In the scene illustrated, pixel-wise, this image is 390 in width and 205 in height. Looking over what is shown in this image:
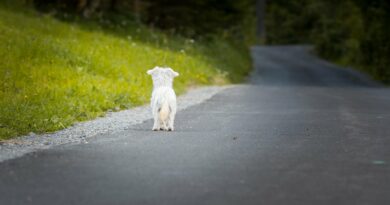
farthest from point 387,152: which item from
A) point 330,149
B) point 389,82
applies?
point 389,82

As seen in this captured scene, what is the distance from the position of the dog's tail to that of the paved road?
365 mm

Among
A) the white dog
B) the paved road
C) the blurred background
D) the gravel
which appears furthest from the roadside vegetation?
the white dog

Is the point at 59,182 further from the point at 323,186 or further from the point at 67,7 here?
the point at 67,7

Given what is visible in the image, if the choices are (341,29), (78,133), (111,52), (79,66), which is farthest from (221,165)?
(341,29)

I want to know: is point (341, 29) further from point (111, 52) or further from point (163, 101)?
point (163, 101)

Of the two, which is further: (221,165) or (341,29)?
(341,29)

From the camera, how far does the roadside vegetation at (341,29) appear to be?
151 feet

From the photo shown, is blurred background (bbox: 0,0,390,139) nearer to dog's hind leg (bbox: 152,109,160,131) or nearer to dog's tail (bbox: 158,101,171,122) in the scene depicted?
dog's hind leg (bbox: 152,109,160,131)

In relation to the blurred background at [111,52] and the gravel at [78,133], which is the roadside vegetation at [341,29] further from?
the gravel at [78,133]

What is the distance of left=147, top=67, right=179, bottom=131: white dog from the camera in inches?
526

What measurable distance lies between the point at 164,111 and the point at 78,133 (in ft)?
5.42

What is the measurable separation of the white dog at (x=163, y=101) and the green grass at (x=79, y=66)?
213cm

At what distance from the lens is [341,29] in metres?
65.8

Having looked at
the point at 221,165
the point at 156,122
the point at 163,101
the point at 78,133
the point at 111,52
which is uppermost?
the point at 111,52
